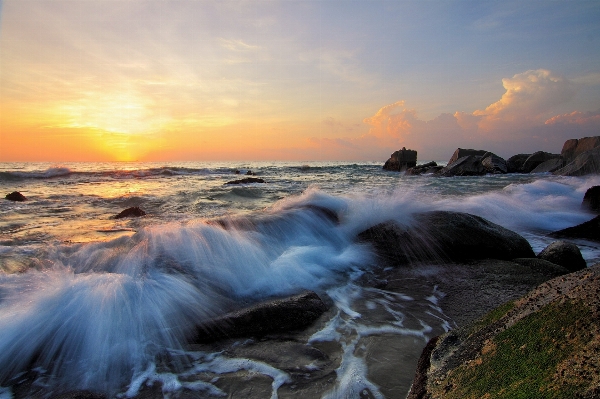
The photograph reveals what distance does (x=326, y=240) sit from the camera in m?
6.09

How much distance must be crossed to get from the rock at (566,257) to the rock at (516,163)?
30848 millimetres

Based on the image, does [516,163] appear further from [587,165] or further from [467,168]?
[587,165]

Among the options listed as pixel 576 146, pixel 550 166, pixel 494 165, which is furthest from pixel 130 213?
pixel 576 146

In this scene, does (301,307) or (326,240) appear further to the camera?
(326,240)

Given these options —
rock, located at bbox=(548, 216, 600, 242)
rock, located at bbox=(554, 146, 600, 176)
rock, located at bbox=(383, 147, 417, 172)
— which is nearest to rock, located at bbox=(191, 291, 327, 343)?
rock, located at bbox=(548, 216, 600, 242)

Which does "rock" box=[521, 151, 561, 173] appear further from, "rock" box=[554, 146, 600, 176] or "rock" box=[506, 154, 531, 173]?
"rock" box=[554, 146, 600, 176]

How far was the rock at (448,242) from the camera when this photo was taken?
4.89 meters

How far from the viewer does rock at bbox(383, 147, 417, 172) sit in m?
43.1

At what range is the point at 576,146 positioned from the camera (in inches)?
1061

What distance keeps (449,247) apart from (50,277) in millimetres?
5119

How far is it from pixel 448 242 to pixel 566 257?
4.80 ft

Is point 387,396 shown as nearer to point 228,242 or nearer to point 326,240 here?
point 228,242

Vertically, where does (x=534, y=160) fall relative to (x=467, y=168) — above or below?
above

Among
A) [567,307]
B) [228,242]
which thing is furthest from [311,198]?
[567,307]
